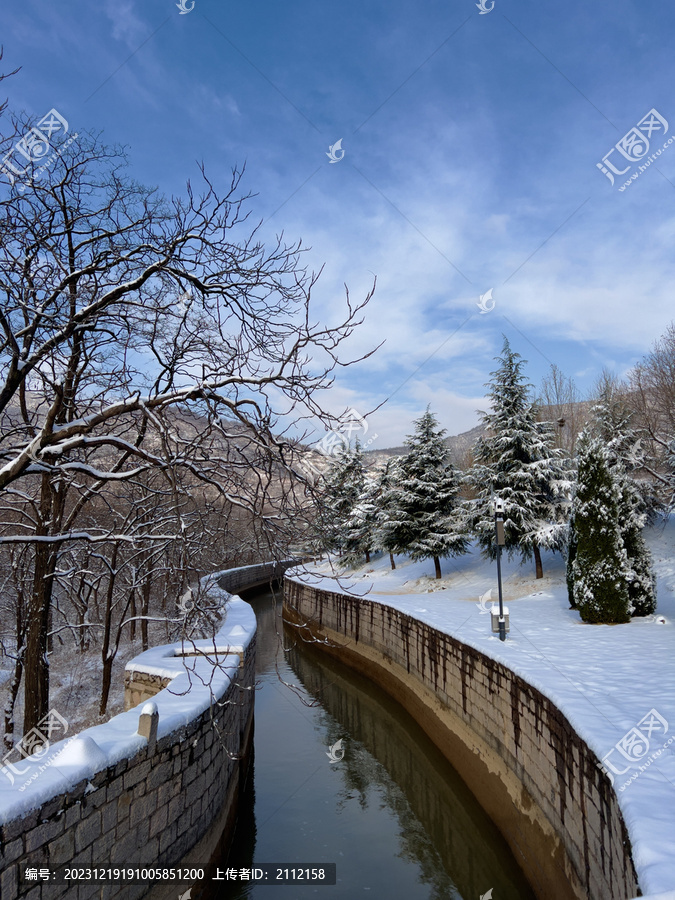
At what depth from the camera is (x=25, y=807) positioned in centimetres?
330

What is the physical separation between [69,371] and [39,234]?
1.47 metres

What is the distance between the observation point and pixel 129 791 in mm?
4387

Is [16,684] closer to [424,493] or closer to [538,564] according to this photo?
[538,564]

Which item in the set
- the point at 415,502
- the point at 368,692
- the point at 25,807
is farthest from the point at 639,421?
the point at 25,807

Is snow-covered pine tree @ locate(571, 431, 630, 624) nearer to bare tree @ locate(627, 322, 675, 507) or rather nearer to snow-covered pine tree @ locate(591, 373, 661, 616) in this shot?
snow-covered pine tree @ locate(591, 373, 661, 616)

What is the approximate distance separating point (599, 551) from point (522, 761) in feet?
18.1

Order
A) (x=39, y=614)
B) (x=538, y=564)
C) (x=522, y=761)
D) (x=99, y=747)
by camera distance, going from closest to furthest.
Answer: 1. (x=99, y=747)
2. (x=522, y=761)
3. (x=39, y=614)
4. (x=538, y=564)

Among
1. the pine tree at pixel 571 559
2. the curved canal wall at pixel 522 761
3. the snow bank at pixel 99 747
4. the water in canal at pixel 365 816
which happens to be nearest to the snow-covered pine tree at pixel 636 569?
the pine tree at pixel 571 559

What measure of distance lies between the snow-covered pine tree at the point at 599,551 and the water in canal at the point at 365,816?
4.41 metres

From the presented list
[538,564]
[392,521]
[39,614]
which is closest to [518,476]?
[538,564]

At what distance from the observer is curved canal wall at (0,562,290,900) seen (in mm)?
3402
